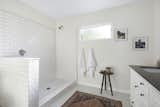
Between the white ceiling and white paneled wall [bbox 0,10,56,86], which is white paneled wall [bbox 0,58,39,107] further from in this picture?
the white ceiling

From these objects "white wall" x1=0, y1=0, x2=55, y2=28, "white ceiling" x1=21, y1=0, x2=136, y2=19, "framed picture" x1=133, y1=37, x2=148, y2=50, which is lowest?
"framed picture" x1=133, y1=37, x2=148, y2=50

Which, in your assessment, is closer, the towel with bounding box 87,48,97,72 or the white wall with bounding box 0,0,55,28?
the white wall with bounding box 0,0,55,28

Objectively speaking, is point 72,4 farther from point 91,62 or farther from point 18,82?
point 18,82

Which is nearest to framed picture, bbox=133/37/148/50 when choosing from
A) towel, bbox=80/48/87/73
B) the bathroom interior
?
the bathroom interior

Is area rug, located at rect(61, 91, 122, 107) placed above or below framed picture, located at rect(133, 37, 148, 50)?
below

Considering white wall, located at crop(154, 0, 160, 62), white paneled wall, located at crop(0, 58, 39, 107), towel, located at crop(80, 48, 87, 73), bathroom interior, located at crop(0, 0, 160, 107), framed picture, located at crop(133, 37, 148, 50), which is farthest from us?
towel, located at crop(80, 48, 87, 73)

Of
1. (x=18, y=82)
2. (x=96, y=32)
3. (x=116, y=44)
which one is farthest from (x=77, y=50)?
(x=18, y=82)

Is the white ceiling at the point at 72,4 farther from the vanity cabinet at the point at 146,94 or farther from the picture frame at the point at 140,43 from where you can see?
the vanity cabinet at the point at 146,94

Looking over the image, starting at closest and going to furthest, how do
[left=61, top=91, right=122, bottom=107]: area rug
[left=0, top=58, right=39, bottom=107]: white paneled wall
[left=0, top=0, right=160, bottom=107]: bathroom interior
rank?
[left=0, top=58, right=39, bottom=107]: white paneled wall, [left=0, top=0, right=160, bottom=107]: bathroom interior, [left=61, top=91, right=122, bottom=107]: area rug

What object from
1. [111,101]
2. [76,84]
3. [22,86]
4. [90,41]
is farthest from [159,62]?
[22,86]

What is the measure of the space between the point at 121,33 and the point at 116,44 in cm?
33

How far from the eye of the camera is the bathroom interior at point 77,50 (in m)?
1.63

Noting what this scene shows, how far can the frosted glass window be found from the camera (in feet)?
9.39

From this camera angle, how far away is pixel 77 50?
130 inches
